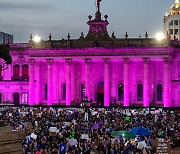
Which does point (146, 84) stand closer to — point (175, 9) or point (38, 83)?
point (38, 83)

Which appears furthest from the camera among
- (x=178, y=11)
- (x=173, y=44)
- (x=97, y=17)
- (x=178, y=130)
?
(x=178, y=11)

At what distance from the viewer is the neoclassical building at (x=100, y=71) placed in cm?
8288

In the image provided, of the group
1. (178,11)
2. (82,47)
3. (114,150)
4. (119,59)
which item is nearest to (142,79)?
(119,59)

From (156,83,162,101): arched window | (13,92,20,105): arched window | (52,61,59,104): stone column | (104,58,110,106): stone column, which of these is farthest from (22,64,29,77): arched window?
(156,83,162,101): arched window

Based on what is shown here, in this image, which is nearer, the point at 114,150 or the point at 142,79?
the point at 114,150

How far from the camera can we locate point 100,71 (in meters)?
87.8

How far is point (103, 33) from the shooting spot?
285 ft

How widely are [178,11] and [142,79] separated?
79.6 metres

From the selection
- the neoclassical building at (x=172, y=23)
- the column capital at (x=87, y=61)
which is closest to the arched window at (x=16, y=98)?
the column capital at (x=87, y=61)

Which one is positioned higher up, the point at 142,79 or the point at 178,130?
the point at 142,79

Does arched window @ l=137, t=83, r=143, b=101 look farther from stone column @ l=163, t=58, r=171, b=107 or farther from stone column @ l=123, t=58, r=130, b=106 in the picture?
stone column @ l=163, t=58, r=171, b=107

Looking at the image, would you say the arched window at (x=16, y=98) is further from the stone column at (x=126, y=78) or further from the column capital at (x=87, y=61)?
the stone column at (x=126, y=78)

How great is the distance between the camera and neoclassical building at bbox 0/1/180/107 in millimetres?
82875

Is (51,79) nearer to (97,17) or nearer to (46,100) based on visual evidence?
(46,100)
